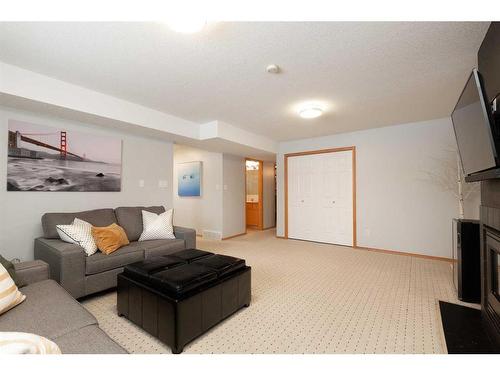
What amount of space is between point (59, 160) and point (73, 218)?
757 millimetres

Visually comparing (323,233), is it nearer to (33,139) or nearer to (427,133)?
(427,133)

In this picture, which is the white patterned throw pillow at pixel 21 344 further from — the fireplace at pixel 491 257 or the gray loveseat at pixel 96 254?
the fireplace at pixel 491 257

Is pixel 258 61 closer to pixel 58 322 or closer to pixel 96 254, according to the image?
pixel 58 322

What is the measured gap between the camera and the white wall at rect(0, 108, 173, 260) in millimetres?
2434

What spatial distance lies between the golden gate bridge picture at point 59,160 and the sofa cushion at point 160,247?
1.14m

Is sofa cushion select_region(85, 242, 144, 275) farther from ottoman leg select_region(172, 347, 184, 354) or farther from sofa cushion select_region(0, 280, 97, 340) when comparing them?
ottoman leg select_region(172, 347, 184, 354)

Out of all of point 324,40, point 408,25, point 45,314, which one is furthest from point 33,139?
point 408,25

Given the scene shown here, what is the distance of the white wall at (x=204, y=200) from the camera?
5.26 meters

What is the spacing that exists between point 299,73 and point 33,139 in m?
3.02

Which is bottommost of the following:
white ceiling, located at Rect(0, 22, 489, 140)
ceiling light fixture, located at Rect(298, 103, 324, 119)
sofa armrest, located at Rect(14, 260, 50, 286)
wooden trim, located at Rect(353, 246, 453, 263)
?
wooden trim, located at Rect(353, 246, 453, 263)

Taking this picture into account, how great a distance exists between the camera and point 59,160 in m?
2.79

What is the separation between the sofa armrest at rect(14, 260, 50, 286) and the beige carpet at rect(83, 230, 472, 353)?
58cm

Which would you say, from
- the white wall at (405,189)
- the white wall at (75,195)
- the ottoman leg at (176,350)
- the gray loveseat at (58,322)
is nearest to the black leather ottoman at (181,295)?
the ottoman leg at (176,350)

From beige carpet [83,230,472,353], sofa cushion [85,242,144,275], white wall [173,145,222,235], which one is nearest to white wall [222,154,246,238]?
white wall [173,145,222,235]
